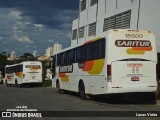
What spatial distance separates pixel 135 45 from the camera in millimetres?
18109

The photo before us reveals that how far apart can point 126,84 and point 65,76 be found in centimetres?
878

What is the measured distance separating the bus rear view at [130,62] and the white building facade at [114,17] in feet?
14.7

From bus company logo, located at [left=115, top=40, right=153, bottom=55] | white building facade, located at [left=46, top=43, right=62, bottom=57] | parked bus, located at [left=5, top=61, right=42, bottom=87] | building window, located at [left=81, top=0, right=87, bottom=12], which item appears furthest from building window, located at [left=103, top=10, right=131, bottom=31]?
white building facade, located at [left=46, top=43, right=62, bottom=57]

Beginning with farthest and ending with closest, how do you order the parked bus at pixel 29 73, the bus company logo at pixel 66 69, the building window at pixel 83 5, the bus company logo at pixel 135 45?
the building window at pixel 83 5, the parked bus at pixel 29 73, the bus company logo at pixel 66 69, the bus company logo at pixel 135 45

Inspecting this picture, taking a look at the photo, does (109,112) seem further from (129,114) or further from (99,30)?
(99,30)

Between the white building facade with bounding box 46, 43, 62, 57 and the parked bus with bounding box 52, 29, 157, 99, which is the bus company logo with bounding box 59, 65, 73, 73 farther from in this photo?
the white building facade with bounding box 46, 43, 62, 57

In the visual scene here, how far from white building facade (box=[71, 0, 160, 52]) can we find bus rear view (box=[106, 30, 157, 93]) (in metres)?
4.49

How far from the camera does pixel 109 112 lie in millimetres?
14711

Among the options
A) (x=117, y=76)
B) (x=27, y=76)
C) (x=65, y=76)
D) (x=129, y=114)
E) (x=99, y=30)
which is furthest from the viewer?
(x=27, y=76)

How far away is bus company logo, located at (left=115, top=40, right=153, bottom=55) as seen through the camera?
18.0 metres

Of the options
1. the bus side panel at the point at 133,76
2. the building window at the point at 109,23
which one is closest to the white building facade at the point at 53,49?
the building window at the point at 109,23

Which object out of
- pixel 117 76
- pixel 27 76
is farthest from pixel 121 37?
pixel 27 76

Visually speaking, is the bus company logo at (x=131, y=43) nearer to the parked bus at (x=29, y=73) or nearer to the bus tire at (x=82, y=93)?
the bus tire at (x=82, y=93)

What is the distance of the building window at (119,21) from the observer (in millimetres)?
32312
